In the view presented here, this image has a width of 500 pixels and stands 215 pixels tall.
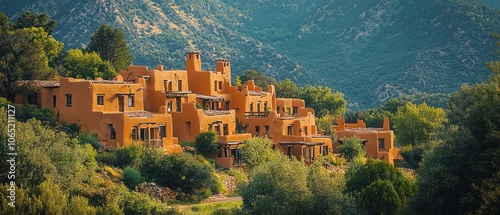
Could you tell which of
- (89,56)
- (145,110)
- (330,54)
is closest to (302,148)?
(145,110)

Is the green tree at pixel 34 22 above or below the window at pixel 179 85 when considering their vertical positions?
above

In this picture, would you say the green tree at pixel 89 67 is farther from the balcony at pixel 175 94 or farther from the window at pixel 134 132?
the window at pixel 134 132

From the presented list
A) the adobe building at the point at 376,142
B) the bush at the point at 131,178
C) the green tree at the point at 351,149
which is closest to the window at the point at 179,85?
the green tree at the point at 351,149

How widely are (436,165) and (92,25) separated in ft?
270

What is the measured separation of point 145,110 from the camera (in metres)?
78.8

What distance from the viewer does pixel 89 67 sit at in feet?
286

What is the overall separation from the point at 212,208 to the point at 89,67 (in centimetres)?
2407

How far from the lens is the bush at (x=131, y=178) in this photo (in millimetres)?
67812

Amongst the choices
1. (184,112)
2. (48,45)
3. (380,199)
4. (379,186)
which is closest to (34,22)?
(48,45)

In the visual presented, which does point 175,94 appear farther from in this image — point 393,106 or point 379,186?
point 393,106

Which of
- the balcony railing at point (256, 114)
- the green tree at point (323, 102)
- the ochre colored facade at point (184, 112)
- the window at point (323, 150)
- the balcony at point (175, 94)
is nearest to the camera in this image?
the ochre colored facade at point (184, 112)

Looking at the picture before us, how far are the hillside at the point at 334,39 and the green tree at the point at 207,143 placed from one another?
5622cm

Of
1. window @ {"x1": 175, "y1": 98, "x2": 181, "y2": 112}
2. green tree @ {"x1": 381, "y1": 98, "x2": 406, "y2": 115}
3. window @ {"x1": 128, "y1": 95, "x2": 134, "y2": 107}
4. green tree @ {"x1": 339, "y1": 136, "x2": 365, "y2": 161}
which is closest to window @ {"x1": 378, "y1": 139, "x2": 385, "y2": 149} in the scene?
green tree @ {"x1": 339, "y1": 136, "x2": 365, "y2": 161}

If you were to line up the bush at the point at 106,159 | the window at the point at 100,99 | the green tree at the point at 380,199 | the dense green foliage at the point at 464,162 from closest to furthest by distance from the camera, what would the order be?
the dense green foliage at the point at 464,162 → the green tree at the point at 380,199 → the bush at the point at 106,159 → the window at the point at 100,99
